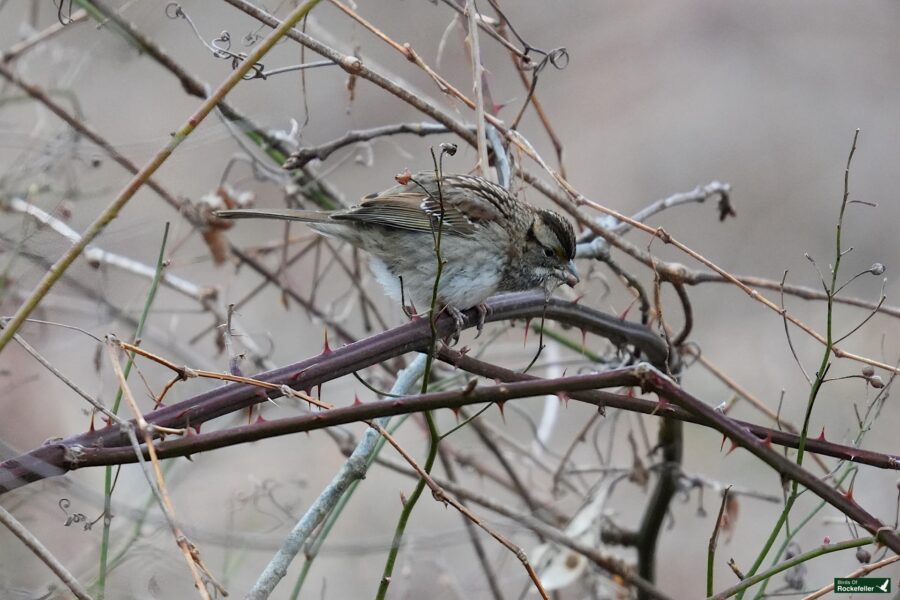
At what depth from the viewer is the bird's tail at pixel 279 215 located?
373 centimetres

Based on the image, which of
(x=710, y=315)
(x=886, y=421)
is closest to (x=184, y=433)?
(x=886, y=421)

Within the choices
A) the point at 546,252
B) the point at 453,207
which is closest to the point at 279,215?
the point at 453,207

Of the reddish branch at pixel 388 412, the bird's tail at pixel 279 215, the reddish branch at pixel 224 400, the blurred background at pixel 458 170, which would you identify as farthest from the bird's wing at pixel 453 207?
the reddish branch at pixel 388 412

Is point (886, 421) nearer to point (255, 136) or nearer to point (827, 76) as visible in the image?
point (827, 76)

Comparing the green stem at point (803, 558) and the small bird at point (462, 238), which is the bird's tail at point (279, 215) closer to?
the small bird at point (462, 238)

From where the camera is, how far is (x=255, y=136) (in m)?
3.91

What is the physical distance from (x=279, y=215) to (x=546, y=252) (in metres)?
1.08

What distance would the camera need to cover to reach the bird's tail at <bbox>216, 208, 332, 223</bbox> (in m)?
3.73

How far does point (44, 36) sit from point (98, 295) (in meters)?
1.06

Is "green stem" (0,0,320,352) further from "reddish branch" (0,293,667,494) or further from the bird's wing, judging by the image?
the bird's wing

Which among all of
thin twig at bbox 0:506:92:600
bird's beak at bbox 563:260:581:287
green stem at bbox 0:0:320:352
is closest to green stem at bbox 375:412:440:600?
thin twig at bbox 0:506:92:600

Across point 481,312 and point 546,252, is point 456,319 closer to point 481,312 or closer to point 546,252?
point 481,312

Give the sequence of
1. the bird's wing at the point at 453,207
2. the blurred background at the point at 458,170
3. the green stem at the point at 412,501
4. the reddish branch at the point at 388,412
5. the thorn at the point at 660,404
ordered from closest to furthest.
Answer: the reddish branch at the point at 388,412 → the thorn at the point at 660,404 → the green stem at the point at 412,501 → the blurred background at the point at 458,170 → the bird's wing at the point at 453,207

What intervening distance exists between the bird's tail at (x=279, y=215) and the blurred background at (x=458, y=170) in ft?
0.85
